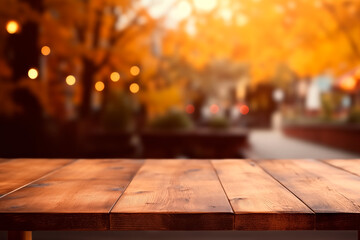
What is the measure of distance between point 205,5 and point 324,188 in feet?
42.3

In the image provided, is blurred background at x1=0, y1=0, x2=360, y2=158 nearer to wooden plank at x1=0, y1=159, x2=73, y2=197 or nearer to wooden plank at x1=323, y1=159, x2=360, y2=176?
wooden plank at x1=0, y1=159, x2=73, y2=197

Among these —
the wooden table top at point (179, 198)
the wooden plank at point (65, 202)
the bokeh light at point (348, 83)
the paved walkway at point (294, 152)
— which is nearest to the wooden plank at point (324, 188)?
the wooden table top at point (179, 198)

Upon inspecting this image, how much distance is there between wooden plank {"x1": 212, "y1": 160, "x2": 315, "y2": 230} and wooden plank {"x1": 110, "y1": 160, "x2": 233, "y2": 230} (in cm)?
5

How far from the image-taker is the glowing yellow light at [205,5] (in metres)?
14.0

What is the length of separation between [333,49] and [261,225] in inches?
602

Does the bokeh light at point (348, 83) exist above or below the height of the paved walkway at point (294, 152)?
above

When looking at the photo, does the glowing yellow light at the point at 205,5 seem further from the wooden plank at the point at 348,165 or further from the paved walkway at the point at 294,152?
the wooden plank at the point at 348,165

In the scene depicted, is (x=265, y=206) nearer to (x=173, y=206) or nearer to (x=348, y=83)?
(x=173, y=206)

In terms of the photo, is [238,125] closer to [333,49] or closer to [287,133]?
[287,133]

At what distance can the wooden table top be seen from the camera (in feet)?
5.82

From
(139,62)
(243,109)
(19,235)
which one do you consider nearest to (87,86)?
(139,62)

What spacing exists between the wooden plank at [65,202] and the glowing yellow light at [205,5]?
39.6 ft

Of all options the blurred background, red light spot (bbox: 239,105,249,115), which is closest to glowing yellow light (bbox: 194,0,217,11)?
the blurred background

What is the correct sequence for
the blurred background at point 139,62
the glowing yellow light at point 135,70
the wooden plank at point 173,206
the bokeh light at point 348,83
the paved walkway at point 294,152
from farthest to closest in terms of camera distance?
the bokeh light at point 348,83, the paved walkway at point 294,152, the glowing yellow light at point 135,70, the blurred background at point 139,62, the wooden plank at point 173,206
